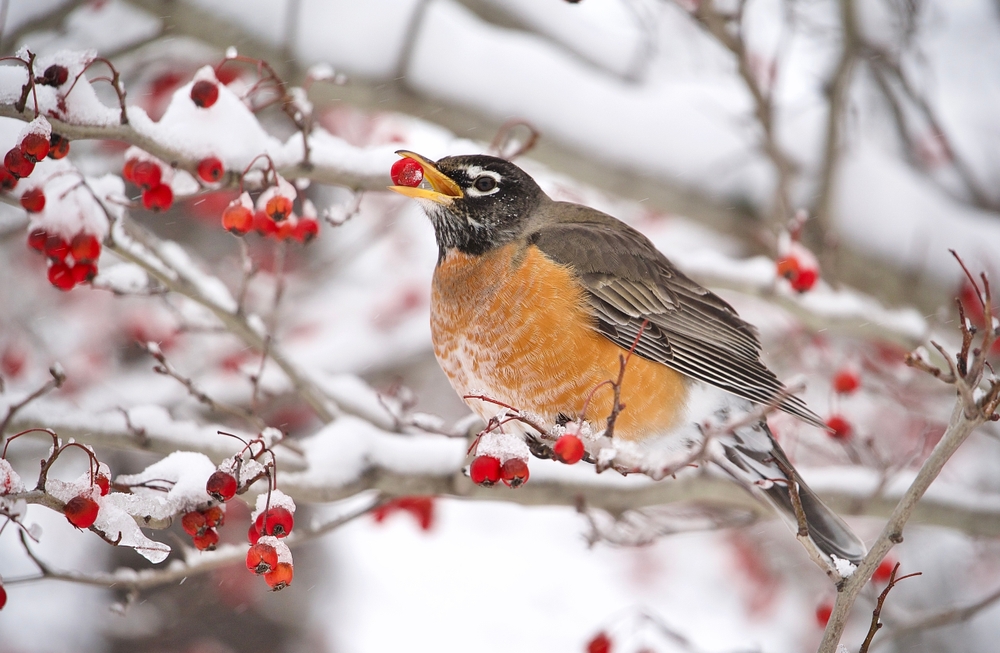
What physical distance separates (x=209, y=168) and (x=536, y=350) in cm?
119

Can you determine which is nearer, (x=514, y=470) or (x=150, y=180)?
(x=514, y=470)

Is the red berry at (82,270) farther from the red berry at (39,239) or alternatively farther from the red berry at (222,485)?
the red berry at (222,485)

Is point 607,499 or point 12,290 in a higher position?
point 607,499

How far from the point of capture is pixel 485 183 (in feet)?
10.8

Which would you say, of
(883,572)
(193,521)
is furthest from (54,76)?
(883,572)

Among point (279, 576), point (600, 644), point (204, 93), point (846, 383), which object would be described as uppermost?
point (204, 93)

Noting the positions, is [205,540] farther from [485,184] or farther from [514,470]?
[485,184]

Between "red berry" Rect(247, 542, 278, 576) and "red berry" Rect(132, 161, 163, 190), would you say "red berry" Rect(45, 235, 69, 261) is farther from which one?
"red berry" Rect(247, 542, 278, 576)

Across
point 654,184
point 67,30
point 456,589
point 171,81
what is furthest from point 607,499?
point 456,589

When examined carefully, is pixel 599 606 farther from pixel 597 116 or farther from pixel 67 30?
pixel 67 30

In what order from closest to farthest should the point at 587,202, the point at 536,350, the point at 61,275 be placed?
the point at 61,275
the point at 536,350
the point at 587,202

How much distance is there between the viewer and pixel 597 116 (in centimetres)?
500

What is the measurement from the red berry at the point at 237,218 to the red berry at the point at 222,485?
2.66ft

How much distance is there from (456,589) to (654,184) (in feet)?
14.4
